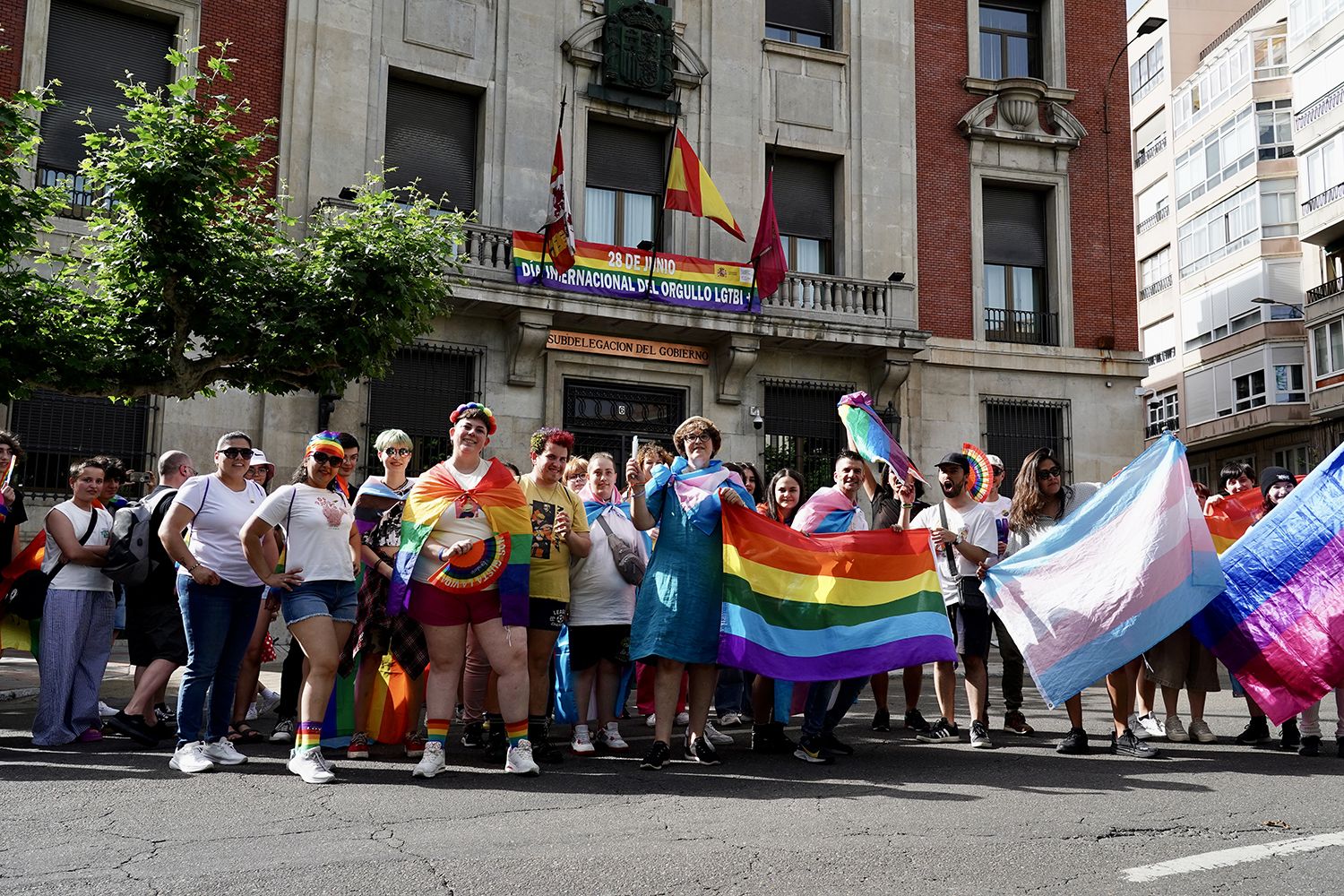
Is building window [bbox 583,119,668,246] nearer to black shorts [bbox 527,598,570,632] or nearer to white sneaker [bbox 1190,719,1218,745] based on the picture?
black shorts [bbox 527,598,570,632]

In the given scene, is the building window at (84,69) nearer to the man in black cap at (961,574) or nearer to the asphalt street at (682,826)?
the asphalt street at (682,826)

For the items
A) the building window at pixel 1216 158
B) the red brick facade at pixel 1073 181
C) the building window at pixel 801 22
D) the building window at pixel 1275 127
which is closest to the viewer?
the building window at pixel 801 22

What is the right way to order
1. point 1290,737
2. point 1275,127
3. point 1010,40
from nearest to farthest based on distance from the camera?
point 1290,737, point 1010,40, point 1275,127

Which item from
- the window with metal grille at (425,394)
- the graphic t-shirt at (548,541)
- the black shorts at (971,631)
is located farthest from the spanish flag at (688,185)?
the graphic t-shirt at (548,541)

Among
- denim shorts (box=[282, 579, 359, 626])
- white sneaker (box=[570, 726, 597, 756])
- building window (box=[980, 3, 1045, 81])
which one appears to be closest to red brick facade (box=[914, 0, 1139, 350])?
building window (box=[980, 3, 1045, 81])

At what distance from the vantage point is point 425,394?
58.1 feet

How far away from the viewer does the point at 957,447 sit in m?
20.9

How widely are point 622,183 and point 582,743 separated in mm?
14551

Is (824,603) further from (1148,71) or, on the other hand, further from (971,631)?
(1148,71)

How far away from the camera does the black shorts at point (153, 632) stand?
23.7ft

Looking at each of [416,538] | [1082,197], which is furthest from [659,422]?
[416,538]

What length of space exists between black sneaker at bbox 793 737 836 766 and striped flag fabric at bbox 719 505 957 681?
410 millimetres

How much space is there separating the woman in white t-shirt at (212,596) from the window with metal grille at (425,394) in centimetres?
1073

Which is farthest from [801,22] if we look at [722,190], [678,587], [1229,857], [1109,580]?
[1229,857]
